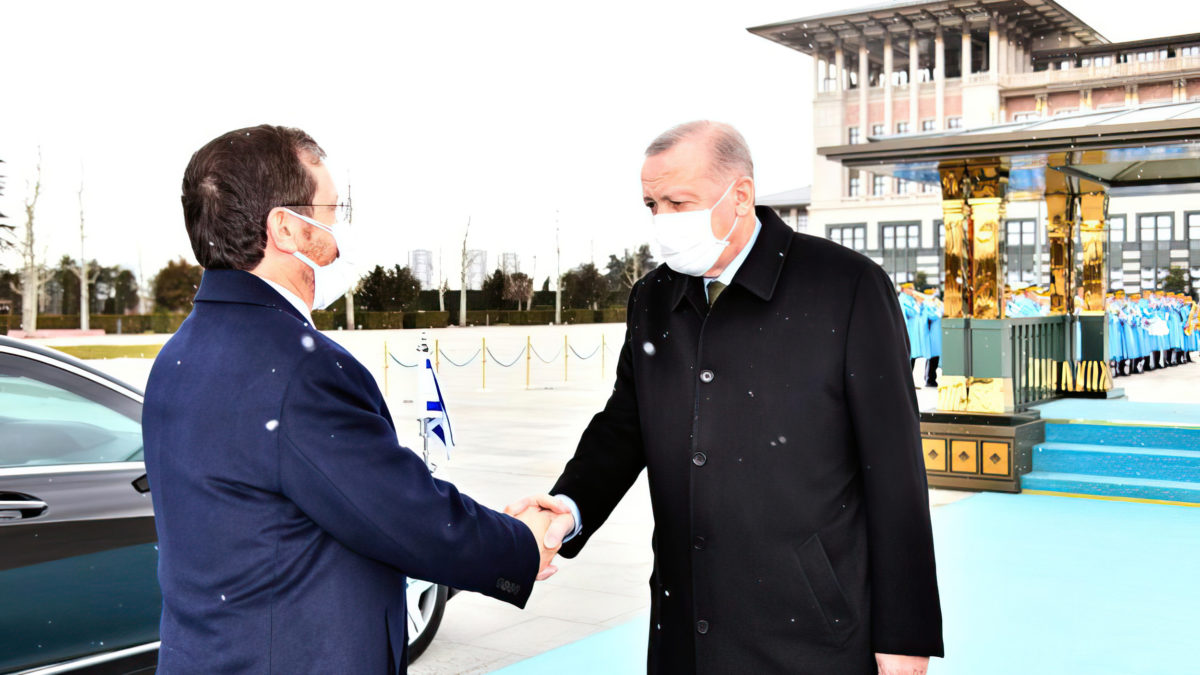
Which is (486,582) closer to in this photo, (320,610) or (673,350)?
(320,610)

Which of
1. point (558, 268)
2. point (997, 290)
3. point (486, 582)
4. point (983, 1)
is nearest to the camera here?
point (486, 582)

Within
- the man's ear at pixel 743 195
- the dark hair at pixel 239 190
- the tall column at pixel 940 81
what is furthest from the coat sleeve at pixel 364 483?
the tall column at pixel 940 81

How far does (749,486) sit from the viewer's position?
233 cm

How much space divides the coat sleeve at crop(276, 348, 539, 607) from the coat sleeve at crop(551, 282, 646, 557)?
72cm

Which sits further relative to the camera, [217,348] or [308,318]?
[308,318]

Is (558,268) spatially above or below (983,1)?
below

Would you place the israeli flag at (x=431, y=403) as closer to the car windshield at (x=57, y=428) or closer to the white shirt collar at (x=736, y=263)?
the car windshield at (x=57, y=428)

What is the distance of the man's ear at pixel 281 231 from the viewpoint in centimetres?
197

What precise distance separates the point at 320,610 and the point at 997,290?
8.94 meters

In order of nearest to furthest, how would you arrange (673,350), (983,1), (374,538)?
(374,538) < (673,350) < (983,1)

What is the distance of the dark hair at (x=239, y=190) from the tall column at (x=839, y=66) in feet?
237

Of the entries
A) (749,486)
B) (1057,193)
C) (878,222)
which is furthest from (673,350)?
(878,222)

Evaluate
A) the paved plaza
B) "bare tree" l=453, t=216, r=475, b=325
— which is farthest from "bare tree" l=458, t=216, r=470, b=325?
the paved plaza

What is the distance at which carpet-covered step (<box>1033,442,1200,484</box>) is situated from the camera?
9.02 m
